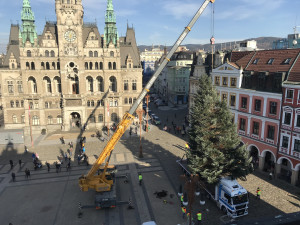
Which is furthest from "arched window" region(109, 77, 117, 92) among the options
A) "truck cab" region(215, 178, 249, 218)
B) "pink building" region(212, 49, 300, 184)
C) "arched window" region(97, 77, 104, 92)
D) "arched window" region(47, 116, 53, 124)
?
"truck cab" region(215, 178, 249, 218)

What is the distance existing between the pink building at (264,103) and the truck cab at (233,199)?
36.7 ft

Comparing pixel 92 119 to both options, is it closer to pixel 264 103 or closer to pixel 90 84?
pixel 90 84

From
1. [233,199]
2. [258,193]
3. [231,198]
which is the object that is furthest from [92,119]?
[233,199]

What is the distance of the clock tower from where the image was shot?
5425cm

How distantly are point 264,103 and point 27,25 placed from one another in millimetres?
54553

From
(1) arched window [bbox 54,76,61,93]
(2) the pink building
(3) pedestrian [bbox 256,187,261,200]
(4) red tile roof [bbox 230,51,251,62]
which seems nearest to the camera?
(3) pedestrian [bbox 256,187,261,200]

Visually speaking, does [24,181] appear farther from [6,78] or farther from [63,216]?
[6,78]

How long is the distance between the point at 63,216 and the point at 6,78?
4591cm

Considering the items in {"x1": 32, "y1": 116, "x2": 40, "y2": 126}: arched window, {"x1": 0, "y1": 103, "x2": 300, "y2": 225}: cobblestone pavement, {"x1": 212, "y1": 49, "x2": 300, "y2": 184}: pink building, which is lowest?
{"x1": 0, "y1": 103, "x2": 300, "y2": 225}: cobblestone pavement

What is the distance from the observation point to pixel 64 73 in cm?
5638

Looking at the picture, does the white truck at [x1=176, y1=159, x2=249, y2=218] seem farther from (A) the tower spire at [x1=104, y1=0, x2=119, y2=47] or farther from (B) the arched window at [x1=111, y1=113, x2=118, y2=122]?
(A) the tower spire at [x1=104, y1=0, x2=119, y2=47]

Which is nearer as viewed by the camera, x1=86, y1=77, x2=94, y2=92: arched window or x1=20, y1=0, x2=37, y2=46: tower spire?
x1=20, y1=0, x2=37, y2=46: tower spire

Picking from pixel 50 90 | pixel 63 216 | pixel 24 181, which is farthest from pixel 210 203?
pixel 50 90

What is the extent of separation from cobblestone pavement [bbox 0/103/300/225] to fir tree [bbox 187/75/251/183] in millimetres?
3997
